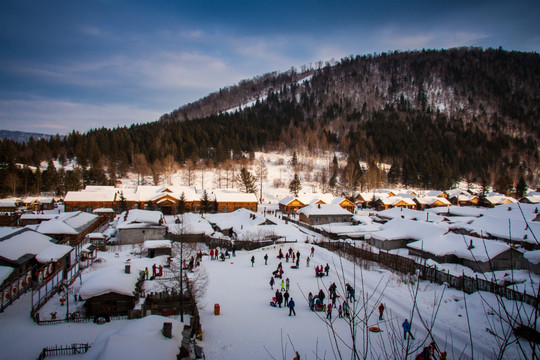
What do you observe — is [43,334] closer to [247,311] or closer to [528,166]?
[247,311]

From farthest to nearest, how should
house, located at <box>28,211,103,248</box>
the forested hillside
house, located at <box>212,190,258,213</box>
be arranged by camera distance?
the forested hillside → house, located at <box>212,190,258,213</box> → house, located at <box>28,211,103,248</box>

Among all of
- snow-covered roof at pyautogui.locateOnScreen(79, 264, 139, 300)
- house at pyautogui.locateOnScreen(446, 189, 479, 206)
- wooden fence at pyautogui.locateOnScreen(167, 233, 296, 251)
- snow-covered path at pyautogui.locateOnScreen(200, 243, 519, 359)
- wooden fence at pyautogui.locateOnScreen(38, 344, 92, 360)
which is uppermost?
snow-covered roof at pyautogui.locateOnScreen(79, 264, 139, 300)

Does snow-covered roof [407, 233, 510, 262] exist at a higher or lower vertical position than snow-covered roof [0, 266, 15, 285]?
lower

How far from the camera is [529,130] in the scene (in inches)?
6053

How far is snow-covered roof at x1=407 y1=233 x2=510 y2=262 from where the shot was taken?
75.0 ft

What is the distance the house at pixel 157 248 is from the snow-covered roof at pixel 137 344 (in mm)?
15899

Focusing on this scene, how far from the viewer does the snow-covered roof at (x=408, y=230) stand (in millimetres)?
29172

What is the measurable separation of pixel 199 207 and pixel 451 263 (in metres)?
40.2

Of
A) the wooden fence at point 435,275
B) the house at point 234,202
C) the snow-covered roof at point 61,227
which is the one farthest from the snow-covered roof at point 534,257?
the house at point 234,202

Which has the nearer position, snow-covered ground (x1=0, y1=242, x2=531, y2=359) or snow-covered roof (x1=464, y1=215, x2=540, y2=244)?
snow-covered ground (x1=0, y1=242, x2=531, y2=359)

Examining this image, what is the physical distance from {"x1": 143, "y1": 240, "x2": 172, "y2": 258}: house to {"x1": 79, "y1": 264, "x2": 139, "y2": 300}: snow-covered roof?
31.7 feet

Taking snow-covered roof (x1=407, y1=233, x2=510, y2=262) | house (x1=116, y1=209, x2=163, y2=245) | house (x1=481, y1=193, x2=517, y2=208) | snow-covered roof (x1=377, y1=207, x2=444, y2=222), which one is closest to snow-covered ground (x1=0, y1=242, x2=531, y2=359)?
snow-covered roof (x1=407, y1=233, x2=510, y2=262)

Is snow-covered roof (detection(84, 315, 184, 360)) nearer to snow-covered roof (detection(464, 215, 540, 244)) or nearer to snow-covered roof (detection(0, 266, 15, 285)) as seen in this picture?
snow-covered roof (detection(0, 266, 15, 285))

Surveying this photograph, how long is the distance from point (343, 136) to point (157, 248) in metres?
94.5
